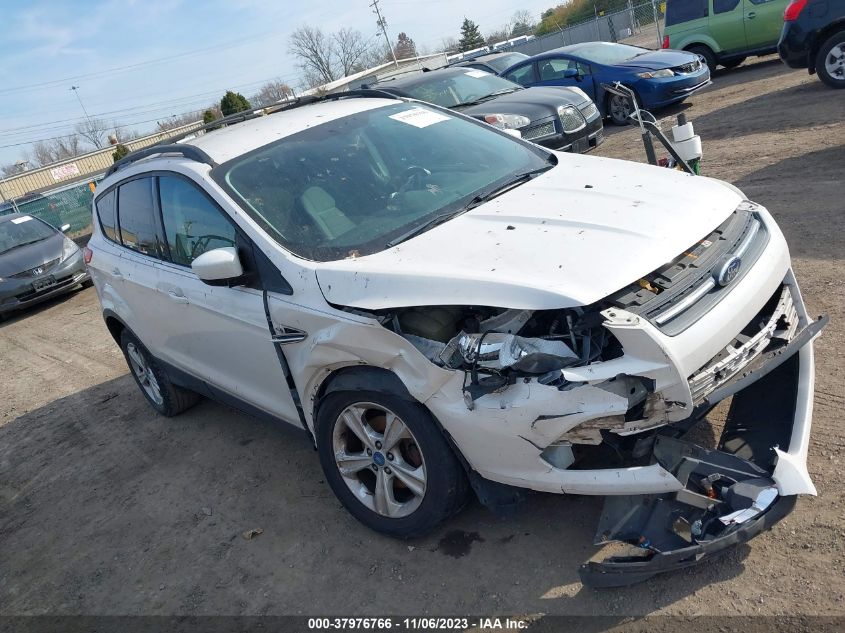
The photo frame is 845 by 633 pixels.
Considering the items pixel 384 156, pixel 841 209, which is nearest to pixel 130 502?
pixel 384 156

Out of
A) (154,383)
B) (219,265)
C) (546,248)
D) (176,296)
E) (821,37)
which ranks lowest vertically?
(154,383)

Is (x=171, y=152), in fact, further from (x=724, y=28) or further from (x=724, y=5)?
(x=724, y=5)

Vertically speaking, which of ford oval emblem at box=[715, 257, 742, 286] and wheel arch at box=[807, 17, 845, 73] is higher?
ford oval emblem at box=[715, 257, 742, 286]

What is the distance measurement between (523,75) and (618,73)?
207 cm

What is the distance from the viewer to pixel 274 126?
4.11m

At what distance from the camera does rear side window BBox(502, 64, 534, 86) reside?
13417 mm

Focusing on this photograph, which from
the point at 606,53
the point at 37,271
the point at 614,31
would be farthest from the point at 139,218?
the point at 614,31

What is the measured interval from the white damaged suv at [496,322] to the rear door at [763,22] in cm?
1160

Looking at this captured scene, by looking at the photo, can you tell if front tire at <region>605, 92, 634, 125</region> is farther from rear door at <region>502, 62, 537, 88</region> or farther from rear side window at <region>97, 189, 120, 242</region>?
rear side window at <region>97, 189, 120, 242</region>

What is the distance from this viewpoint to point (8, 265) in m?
11.4

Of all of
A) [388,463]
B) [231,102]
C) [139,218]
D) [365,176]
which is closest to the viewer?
[388,463]

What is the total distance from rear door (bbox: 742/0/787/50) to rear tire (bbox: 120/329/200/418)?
42.1 ft

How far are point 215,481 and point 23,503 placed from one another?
5.20ft

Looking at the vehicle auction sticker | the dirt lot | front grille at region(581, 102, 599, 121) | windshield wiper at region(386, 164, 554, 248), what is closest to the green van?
front grille at region(581, 102, 599, 121)
